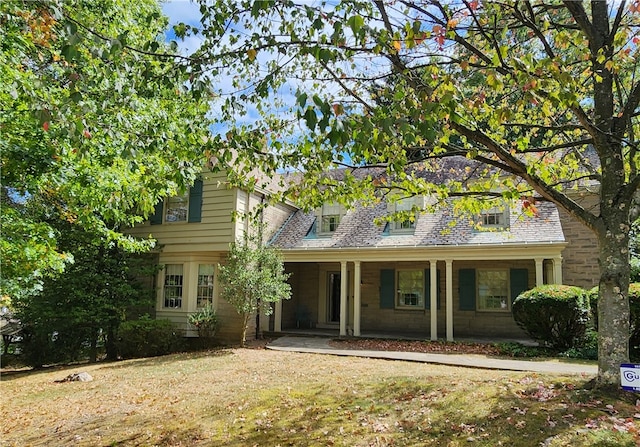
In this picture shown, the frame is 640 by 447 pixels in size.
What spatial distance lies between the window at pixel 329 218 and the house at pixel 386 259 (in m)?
0.03

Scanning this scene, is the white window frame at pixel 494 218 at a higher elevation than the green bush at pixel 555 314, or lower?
higher

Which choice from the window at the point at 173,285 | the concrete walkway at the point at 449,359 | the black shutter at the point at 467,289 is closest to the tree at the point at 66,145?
the window at the point at 173,285

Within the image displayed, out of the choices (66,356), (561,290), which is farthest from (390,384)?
(66,356)

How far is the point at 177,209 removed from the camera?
14492 mm

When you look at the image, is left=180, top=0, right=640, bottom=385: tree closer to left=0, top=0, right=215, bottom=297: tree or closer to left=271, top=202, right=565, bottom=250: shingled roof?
left=0, top=0, right=215, bottom=297: tree

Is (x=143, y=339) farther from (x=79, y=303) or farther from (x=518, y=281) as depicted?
(x=518, y=281)

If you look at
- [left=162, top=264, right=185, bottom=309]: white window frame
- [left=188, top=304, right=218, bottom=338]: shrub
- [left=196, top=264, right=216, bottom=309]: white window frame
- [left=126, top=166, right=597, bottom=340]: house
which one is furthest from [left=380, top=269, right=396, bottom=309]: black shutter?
[left=162, top=264, right=185, bottom=309]: white window frame

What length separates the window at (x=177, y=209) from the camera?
14.3 m

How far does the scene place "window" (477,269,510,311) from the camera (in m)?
13.5

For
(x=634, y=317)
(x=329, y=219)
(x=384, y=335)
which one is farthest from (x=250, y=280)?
(x=634, y=317)

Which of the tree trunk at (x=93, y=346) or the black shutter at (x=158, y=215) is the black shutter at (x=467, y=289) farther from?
the tree trunk at (x=93, y=346)

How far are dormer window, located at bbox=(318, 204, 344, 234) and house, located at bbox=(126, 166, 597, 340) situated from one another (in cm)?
3

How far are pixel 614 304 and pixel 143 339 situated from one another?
A: 37.1 feet

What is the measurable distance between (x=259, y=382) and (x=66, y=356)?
8.52m
